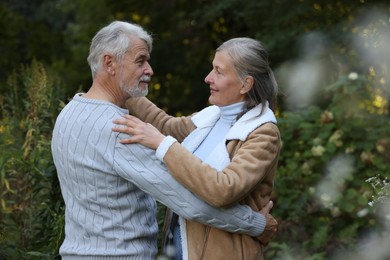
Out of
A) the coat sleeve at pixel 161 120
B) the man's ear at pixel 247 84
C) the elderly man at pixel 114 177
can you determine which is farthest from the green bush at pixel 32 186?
the man's ear at pixel 247 84

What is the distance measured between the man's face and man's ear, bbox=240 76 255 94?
0.37 meters

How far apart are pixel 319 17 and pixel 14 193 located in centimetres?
520

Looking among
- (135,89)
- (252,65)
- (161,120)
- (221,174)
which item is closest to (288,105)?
(161,120)

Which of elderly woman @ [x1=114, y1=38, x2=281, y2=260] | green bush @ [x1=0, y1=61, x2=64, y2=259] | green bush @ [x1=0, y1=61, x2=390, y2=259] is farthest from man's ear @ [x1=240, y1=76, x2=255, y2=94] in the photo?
green bush @ [x1=0, y1=61, x2=390, y2=259]

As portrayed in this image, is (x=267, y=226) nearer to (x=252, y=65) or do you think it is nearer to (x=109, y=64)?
(x=252, y=65)

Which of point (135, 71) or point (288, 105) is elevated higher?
point (135, 71)

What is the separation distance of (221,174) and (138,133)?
1.09ft

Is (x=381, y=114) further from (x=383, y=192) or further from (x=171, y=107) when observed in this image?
(x=171, y=107)

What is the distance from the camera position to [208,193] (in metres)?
3.01

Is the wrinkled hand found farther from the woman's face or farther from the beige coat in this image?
the woman's face

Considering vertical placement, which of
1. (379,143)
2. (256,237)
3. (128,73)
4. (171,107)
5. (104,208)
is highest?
(128,73)

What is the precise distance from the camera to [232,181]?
3025 millimetres

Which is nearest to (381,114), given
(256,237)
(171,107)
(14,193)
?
(14,193)

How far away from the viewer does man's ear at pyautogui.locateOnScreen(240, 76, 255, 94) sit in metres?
3.28
